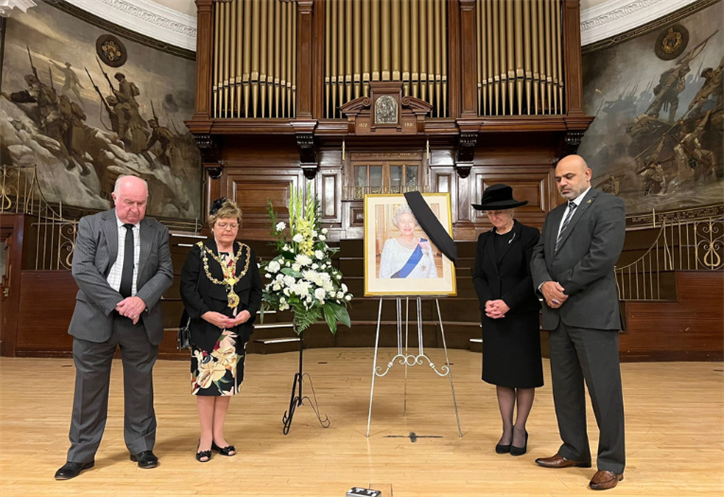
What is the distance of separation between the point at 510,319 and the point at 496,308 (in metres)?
0.11

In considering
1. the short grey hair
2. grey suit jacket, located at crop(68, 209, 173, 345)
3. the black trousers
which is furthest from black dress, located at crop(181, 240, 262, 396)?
the black trousers

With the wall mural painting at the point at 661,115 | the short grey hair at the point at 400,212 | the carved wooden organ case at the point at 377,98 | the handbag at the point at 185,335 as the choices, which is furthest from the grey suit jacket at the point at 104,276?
the wall mural painting at the point at 661,115

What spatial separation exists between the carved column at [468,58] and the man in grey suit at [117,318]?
21.2 ft

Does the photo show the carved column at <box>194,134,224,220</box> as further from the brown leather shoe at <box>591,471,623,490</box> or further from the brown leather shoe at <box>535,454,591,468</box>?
the brown leather shoe at <box>591,471,623,490</box>

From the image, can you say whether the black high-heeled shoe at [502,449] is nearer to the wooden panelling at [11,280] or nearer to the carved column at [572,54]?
the wooden panelling at [11,280]

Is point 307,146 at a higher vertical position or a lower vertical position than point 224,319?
higher

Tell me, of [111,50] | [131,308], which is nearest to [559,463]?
[131,308]

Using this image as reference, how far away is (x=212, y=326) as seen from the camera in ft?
9.15

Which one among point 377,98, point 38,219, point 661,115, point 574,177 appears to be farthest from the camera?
A: point 377,98

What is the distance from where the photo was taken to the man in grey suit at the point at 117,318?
2.55 meters

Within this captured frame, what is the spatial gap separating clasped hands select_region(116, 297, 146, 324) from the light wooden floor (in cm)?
79

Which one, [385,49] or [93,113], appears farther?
[385,49]

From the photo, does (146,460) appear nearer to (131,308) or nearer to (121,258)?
(131,308)

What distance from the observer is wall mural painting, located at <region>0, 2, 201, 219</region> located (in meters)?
7.29
